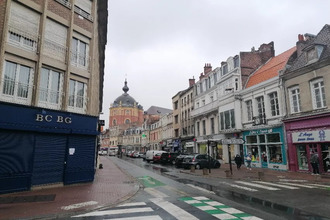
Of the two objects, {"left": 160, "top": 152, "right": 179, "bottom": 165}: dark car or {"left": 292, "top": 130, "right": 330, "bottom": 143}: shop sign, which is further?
{"left": 160, "top": 152, "right": 179, "bottom": 165}: dark car

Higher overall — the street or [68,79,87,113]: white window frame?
[68,79,87,113]: white window frame

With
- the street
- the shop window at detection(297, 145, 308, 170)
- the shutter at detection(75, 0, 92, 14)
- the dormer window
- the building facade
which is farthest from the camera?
the shop window at detection(297, 145, 308, 170)

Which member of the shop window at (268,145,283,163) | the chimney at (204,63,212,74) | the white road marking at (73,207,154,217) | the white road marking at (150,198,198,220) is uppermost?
the chimney at (204,63,212,74)

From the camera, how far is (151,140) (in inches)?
2453

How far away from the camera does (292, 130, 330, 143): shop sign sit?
16.1m

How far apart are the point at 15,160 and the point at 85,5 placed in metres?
10.0

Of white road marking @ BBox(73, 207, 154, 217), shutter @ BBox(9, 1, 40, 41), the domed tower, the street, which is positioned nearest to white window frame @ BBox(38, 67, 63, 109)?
shutter @ BBox(9, 1, 40, 41)

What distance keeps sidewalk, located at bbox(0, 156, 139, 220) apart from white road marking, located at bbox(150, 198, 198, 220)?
1476 mm

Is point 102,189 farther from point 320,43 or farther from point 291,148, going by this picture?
point 320,43

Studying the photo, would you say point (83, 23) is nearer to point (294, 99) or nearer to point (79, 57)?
point (79, 57)

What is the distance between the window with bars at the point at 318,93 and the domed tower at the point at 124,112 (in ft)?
285

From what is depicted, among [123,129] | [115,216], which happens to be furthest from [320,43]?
[123,129]

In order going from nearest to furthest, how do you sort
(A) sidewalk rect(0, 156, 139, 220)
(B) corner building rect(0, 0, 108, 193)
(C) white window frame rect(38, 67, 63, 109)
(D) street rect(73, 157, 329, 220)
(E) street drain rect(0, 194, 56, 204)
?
(D) street rect(73, 157, 329, 220) < (A) sidewalk rect(0, 156, 139, 220) < (E) street drain rect(0, 194, 56, 204) < (B) corner building rect(0, 0, 108, 193) < (C) white window frame rect(38, 67, 63, 109)

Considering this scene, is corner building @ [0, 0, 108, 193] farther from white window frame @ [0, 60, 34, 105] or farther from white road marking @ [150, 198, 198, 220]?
white road marking @ [150, 198, 198, 220]
